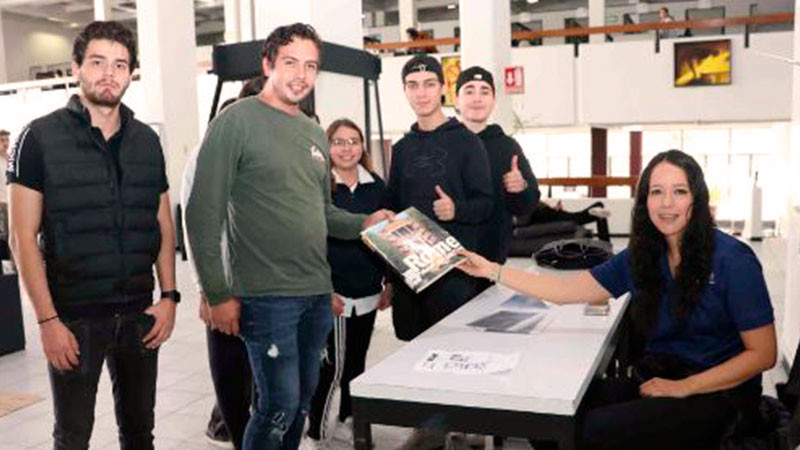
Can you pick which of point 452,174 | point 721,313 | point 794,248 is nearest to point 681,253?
point 721,313

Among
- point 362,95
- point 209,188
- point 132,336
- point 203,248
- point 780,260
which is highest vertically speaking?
point 362,95

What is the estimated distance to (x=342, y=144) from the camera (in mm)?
Result: 3305

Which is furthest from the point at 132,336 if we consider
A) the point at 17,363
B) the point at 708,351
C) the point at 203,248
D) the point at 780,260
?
the point at 780,260

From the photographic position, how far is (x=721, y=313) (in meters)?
2.27

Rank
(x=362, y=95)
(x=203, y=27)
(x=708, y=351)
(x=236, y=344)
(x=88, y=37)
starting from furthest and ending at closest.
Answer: (x=203, y=27), (x=362, y=95), (x=236, y=344), (x=708, y=351), (x=88, y=37)

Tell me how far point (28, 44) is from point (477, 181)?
2028cm

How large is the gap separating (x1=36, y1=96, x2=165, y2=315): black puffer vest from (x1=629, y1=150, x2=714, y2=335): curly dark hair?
1489 mm

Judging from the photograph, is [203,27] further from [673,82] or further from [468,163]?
[468,163]

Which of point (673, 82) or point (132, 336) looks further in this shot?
point (673, 82)

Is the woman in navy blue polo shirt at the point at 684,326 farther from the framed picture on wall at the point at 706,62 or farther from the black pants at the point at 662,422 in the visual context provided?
the framed picture on wall at the point at 706,62

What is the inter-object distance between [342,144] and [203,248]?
1247mm

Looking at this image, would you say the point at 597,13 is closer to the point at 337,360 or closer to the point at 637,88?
the point at 637,88

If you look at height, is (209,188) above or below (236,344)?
above

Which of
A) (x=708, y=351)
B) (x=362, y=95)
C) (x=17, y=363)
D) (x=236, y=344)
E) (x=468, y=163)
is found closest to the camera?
(x=708, y=351)
